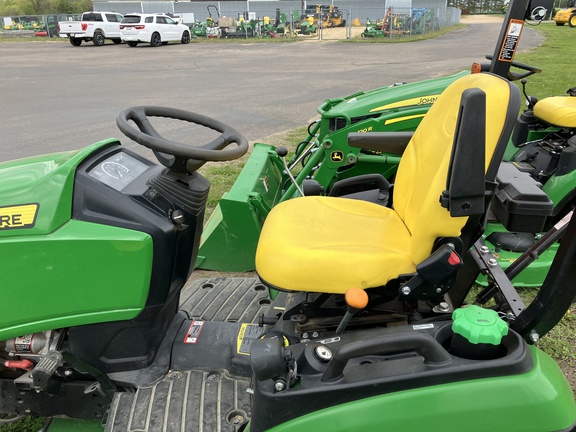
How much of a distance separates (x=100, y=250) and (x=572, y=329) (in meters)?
2.46

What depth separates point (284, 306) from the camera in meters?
1.98

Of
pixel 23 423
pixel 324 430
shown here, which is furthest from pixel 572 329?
pixel 23 423

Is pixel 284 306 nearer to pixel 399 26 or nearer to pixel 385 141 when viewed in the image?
pixel 385 141

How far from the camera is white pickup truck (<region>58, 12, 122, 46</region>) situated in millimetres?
20406

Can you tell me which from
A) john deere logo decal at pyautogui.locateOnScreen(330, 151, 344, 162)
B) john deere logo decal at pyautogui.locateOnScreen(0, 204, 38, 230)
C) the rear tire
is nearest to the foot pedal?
john deere logo decal at pyautogui.locateOnScreen(0, 204, 38, 230)

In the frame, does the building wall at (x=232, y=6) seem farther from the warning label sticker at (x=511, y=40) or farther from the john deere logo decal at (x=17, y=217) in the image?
the john deere logo decal at (x=17, y=217)

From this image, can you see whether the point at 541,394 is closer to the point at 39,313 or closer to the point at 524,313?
the point at 524,313

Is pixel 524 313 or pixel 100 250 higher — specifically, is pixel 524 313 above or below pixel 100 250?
below

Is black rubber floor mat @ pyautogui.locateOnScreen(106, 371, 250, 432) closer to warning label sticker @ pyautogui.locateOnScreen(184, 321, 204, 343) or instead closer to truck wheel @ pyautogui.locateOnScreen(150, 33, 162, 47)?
warning label sticker @ pyautogui.locateOnScreen(184, 321, 204, 343)

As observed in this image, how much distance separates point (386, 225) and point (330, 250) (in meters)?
0.41

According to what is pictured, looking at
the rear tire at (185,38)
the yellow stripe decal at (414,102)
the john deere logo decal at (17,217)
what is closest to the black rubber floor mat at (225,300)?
the john deere logo decal at (17,217)

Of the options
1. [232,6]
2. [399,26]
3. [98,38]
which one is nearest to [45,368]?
[98,38]

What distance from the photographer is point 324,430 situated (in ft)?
4.19

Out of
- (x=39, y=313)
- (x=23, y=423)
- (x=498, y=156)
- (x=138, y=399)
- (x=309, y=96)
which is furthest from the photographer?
(x=309, y=96)
